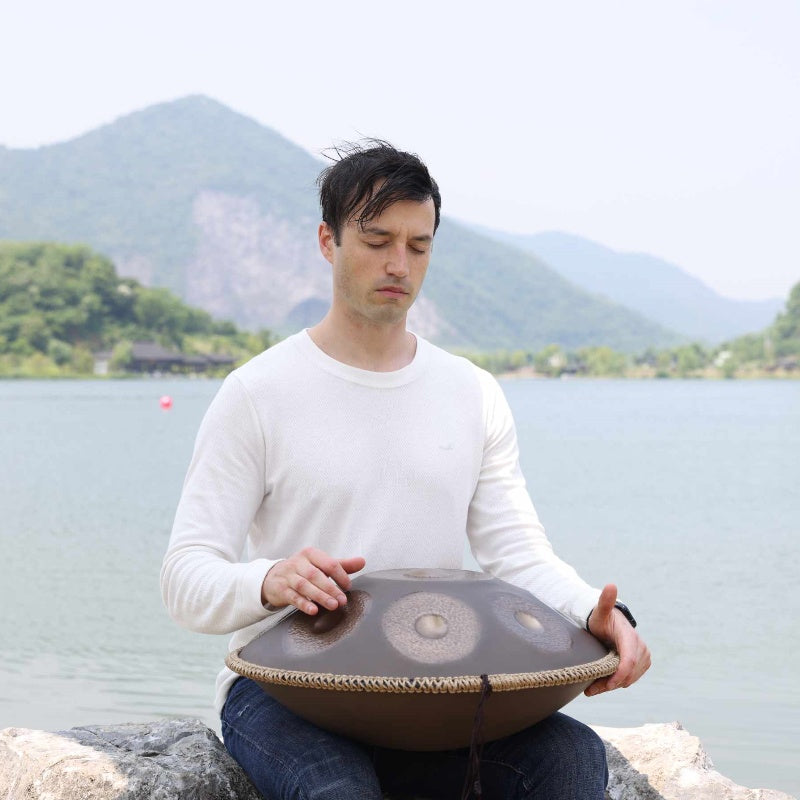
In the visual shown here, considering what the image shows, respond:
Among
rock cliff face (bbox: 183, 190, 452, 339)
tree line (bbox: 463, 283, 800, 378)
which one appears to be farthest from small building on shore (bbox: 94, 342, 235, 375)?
rock cliff face (bbox: 183, 190, 452, 339)

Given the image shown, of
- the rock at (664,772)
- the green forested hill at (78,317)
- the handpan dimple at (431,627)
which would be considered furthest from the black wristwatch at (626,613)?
the green forested hill at (78,317)

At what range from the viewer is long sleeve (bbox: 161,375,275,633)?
224 cm

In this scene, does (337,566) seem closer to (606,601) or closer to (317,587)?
(317,587)

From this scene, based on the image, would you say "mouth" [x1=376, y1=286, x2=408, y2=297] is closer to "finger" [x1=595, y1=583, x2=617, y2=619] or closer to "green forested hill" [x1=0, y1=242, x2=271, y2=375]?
"finger" [x1=595, y1=583, x2=617, y2=619]

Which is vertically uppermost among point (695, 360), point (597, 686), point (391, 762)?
point (597, 686)

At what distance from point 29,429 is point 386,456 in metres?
38.4

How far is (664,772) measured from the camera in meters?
3.10

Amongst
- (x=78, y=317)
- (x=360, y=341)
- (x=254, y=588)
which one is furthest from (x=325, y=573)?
(x=78, y=317)

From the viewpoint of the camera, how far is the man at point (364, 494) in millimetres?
2225

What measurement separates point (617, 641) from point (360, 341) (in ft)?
2.76

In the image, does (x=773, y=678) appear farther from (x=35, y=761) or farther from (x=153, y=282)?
(x=153, y=282)

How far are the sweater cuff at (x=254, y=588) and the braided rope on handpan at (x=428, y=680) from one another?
11 centimetres

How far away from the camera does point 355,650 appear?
6.72ft

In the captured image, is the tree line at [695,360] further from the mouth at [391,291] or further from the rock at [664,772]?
the mouth at [391,291]
